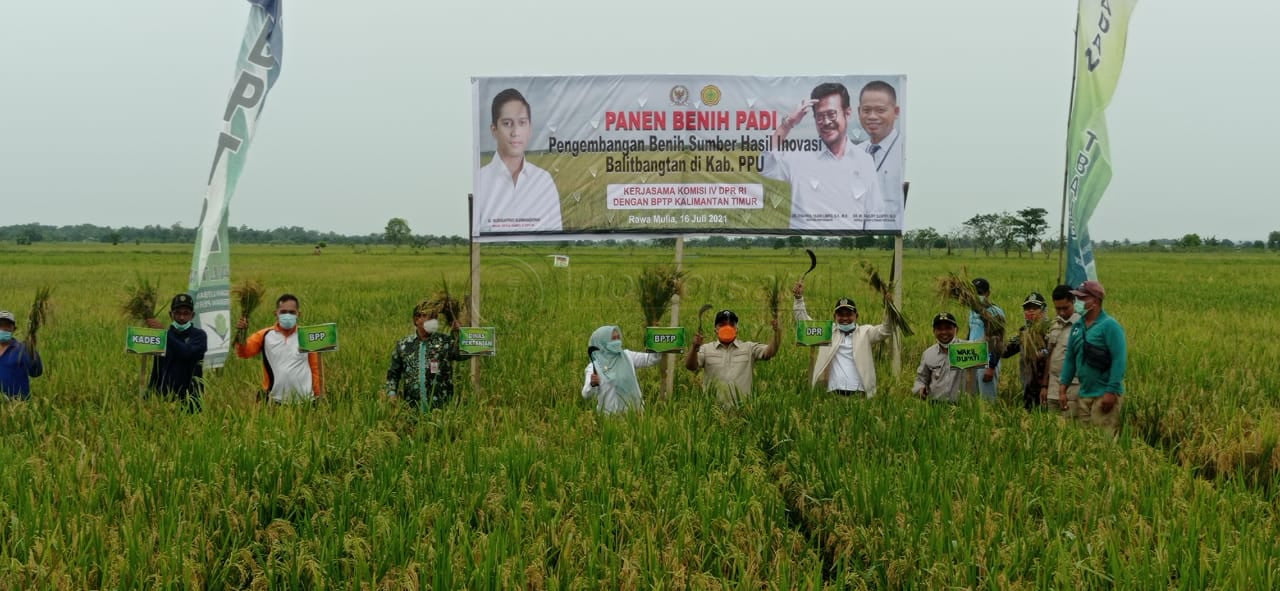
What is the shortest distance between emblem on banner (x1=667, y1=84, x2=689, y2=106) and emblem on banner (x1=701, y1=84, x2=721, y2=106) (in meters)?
0.18

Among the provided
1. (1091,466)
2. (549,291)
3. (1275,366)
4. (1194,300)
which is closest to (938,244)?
(1194,300)

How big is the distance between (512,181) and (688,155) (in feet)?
6.09

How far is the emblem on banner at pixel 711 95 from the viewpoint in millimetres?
8000

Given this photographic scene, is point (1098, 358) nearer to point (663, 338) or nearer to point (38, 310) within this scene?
point (663, 338)

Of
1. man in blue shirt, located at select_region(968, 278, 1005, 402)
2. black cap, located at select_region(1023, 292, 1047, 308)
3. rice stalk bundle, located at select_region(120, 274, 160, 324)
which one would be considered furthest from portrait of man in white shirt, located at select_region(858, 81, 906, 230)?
rice stalk bundle, located at select_region(120, 274, 160, 324)

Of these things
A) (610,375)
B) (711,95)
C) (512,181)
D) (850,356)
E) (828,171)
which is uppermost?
(711,95)

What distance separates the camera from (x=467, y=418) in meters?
5.86

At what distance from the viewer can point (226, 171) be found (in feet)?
27.4

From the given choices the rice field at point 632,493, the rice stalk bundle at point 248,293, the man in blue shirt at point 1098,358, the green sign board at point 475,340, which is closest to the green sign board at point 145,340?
the rice field at point 632,493

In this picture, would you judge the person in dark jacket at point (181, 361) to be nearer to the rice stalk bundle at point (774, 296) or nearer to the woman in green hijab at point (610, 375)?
the woman in green hijab at point (610, 375)

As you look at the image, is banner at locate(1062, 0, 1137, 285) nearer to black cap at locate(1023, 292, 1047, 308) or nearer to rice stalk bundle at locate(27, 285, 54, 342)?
black cap at locate(1023, 292, 1047, 308)

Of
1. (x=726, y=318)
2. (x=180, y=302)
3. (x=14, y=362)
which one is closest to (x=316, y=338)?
(x=180, y=302)

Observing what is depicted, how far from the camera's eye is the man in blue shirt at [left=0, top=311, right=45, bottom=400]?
598 centimetres

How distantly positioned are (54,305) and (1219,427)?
9.56 meters
